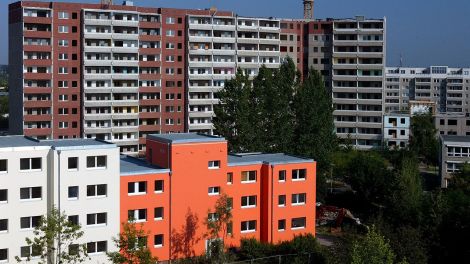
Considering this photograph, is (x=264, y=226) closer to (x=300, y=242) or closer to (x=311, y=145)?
(x=300, y=242)

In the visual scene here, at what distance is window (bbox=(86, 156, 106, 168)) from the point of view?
33531mm

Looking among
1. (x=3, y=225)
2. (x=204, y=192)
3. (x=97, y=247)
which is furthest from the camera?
(x=204, y=192)

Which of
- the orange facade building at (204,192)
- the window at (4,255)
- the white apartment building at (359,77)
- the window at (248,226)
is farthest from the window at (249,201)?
the white apartment building at (359,77)

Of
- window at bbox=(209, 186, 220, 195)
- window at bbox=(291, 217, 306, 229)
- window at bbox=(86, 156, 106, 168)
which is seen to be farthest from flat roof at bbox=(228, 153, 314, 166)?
window at bbox=(86, 156, 106, 168)

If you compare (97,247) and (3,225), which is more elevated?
(3,225)

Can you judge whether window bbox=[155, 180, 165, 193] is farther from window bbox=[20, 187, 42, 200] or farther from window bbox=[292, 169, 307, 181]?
window bbox=[292, 169, 307, 181]

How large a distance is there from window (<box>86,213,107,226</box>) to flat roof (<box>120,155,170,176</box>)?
2436 mm

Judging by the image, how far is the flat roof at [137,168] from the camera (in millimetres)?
35216

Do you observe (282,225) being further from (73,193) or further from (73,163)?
(73,163)

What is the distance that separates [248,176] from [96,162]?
9.54 m

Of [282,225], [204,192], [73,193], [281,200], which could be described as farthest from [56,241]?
[282,225]

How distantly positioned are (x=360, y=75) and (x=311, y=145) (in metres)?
33.0

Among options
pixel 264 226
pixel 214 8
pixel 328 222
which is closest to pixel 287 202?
pixel 264 226

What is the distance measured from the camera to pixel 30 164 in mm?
32406
